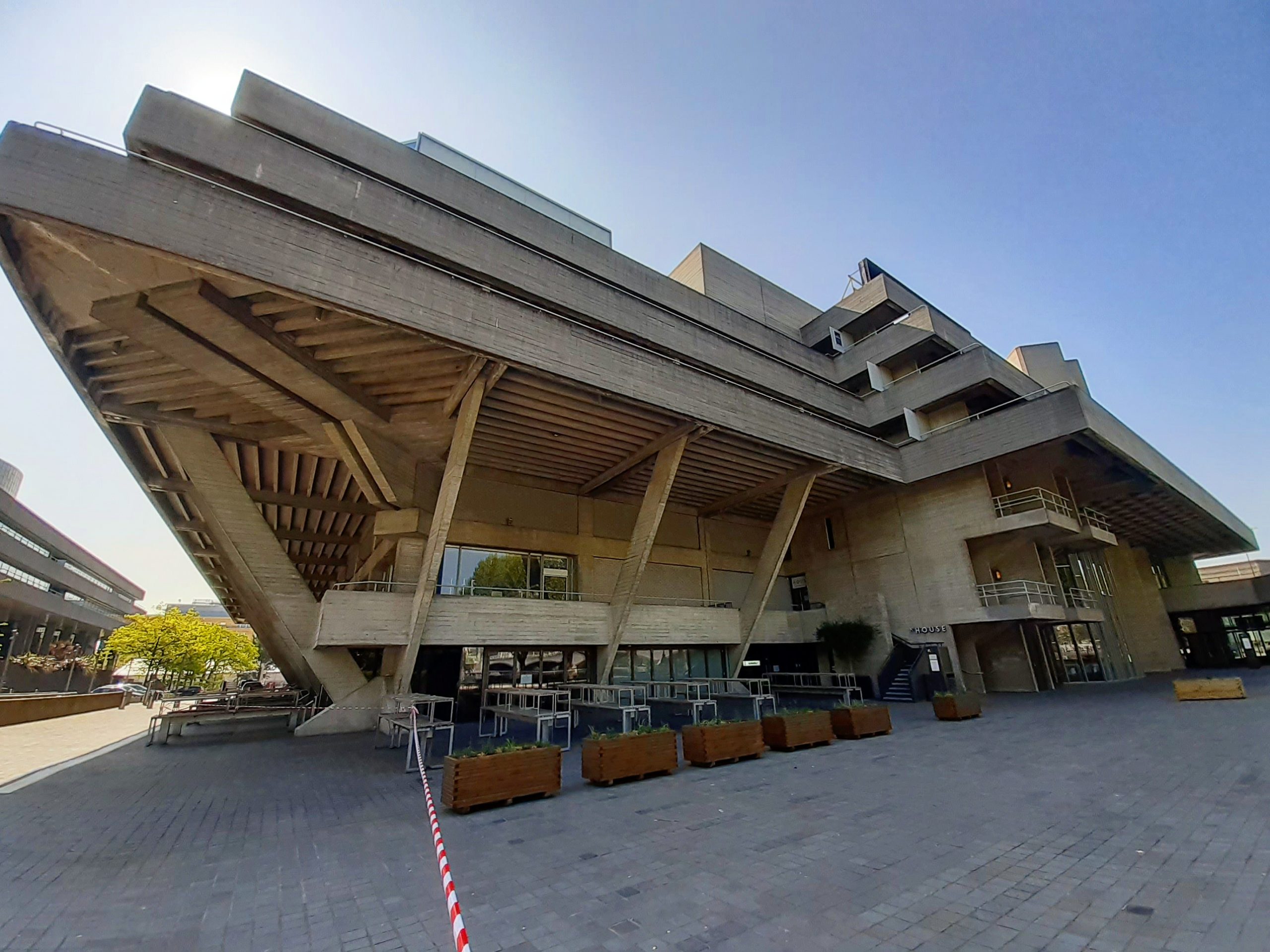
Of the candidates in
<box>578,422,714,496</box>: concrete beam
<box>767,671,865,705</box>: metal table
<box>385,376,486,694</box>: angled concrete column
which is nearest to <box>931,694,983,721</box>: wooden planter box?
<box>767,671,865,705</box>: metal table

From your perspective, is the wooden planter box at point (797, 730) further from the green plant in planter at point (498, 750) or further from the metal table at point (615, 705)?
the green plant in planter at point (498, 750)

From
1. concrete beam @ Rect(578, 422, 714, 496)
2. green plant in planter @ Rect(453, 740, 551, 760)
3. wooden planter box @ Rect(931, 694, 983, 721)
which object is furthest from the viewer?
concrete beam @ Rect(578, 422, 714, 496)

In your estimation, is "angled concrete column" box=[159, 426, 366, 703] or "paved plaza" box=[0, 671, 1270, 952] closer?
"paved plaza" box=[0, 671, 1270, 952]

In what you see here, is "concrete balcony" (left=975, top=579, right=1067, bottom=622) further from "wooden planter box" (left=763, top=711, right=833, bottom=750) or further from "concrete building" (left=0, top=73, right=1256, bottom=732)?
"wooden planter box" (left=763, top=711, right=833, bottom=750)

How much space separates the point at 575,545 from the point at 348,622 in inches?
357

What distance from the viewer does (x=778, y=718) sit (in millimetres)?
11398

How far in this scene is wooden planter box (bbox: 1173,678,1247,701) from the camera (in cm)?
1581

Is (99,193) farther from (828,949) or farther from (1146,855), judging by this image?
(1146,855)

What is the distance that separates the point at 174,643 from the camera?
3222 cm

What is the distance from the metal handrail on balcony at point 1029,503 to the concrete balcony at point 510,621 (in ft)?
38.4

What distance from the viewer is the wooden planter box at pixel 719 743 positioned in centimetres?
991

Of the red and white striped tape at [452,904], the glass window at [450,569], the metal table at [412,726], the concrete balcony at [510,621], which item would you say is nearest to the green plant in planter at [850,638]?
the concrete balcony at [510,621]

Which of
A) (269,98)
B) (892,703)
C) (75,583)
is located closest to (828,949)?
(892,703)

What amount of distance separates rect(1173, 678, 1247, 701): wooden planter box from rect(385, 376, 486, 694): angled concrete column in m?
22.1
